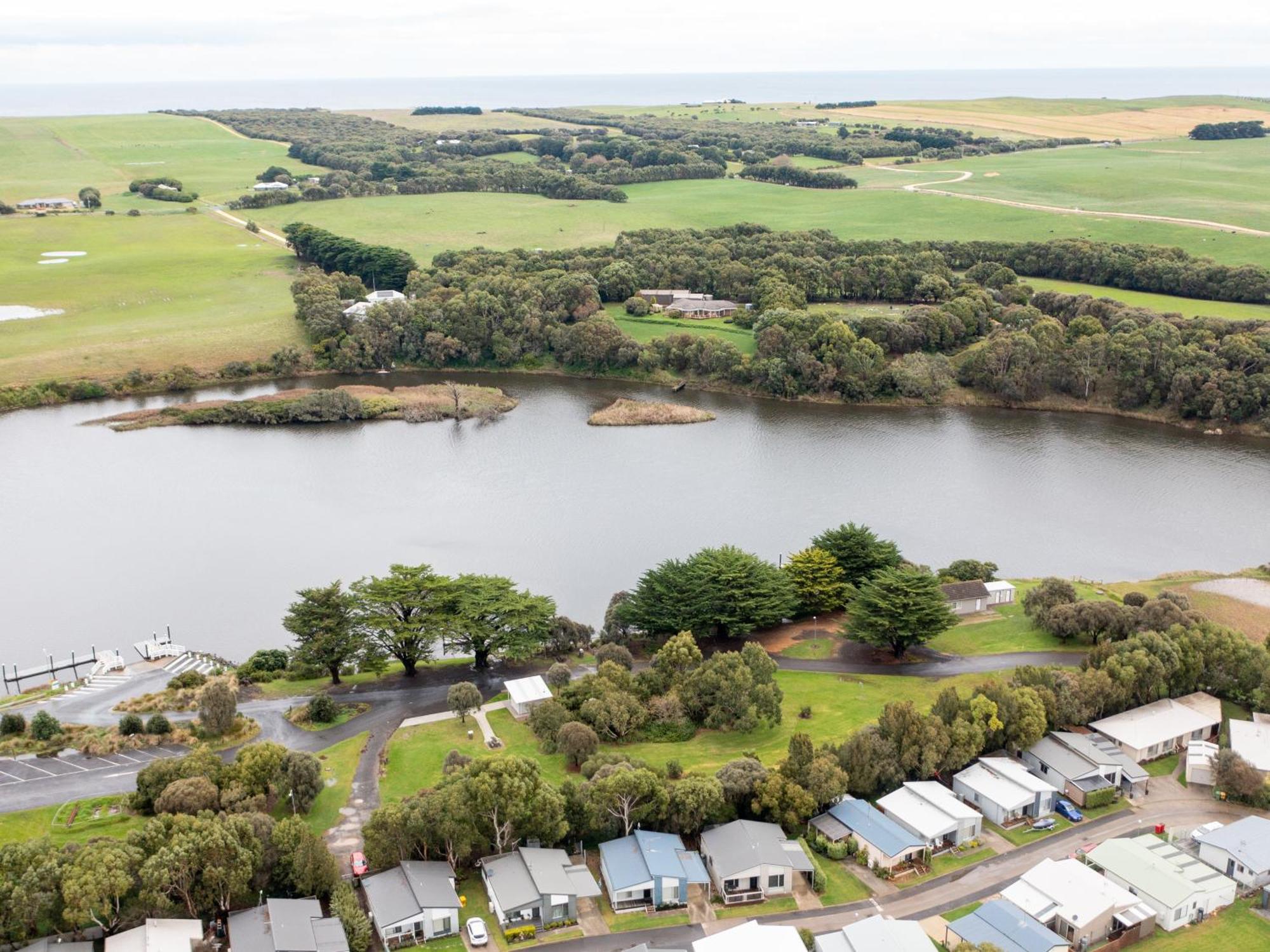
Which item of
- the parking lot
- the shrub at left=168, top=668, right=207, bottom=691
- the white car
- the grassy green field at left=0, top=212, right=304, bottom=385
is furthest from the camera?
the grassy green field at left=0, top=212, right=304, bottom=385

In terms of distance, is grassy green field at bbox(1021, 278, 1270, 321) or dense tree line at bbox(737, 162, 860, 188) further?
dense tree line at bbox(737, 162, 860, 188)

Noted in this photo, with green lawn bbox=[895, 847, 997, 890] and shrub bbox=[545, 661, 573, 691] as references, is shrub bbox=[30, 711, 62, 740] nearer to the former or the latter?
shrub bbox=[545, 661, 573, 691]

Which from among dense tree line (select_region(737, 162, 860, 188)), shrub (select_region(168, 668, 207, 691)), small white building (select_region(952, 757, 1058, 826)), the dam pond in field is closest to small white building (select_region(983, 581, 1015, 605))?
the dam pond in field

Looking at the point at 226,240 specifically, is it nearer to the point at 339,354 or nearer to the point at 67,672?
the point at 339,354

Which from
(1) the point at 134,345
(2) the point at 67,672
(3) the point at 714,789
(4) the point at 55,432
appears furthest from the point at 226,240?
(3) the point at 714,789

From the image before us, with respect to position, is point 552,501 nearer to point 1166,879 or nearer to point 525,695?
point 525,695

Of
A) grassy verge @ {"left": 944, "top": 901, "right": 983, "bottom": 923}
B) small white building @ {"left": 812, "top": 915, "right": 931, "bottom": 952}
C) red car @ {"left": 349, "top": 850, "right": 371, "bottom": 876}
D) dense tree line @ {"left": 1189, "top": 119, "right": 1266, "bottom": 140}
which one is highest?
dense tree line @ {"left": 1189, "top": 119, "right": 1266, "bottom": 140}

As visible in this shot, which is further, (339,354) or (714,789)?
(339,354)
